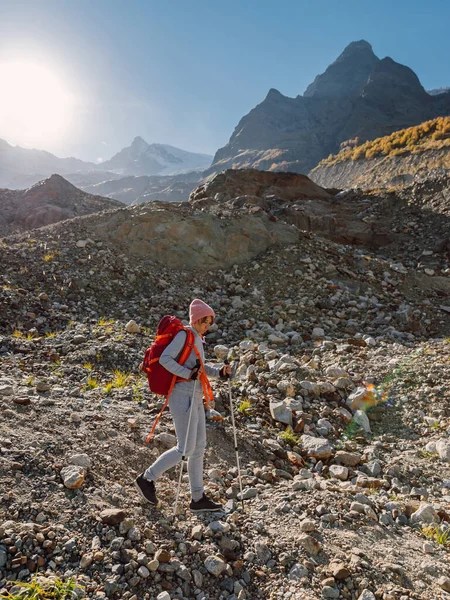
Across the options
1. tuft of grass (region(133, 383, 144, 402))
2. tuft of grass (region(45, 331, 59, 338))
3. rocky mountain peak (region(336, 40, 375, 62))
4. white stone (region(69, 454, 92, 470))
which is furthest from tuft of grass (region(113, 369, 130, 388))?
rocky mountain peak (region(336, 40, 375, 62))

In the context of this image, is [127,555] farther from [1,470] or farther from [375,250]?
[375,250]

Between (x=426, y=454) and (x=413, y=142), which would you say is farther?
(x=413, y=142)

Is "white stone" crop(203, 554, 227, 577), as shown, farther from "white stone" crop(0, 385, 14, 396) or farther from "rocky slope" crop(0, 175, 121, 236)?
"rocky slope" crop(0, 175, 121, 236)

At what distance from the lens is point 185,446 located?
11.7 ft

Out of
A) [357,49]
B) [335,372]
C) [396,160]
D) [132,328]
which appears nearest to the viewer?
[335,372]

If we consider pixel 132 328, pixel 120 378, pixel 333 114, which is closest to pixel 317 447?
pixel 120 378

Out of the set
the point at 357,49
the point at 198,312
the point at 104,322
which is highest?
the point at 357,49

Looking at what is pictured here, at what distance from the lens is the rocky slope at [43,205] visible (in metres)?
25.2

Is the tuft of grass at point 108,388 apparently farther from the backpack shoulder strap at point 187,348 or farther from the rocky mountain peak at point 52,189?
the rocky mountain peak at point 52,189

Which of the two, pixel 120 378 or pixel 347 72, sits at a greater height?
pixel 347 72

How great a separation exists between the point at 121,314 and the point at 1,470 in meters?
6.90

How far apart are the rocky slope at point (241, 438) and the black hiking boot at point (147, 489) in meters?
0.10

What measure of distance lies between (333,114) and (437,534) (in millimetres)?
133189

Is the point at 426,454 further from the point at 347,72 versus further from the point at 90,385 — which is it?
the point at 347,72
